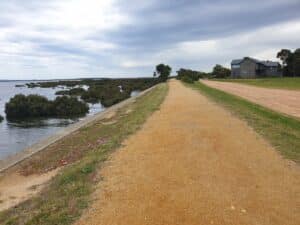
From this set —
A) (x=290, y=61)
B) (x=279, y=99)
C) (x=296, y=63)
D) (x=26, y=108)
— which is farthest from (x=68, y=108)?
(x=290, y=61)

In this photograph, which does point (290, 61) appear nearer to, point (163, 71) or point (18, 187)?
point (163, 71)

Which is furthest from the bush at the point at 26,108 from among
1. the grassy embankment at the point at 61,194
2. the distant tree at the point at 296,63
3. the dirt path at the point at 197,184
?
the distant tree at the point at 296,63

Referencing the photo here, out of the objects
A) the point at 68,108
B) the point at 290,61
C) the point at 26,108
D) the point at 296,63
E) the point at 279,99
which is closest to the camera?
the point at 279,99

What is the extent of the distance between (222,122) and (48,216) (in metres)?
9.21

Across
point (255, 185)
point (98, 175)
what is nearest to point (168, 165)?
point (98, 175)

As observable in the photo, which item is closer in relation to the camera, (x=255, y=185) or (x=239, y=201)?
(x=239, y=201)

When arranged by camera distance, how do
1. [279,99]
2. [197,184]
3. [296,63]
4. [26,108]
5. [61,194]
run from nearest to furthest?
[197,184]
[61,194]
[279,99]
[26,108]
[296,63]

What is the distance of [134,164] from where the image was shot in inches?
332

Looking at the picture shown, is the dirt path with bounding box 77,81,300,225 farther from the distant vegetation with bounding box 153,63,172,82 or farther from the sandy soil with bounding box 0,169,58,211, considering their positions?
the distant vegetation with bounding box 153,63,172,82

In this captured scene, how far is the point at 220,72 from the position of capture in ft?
392

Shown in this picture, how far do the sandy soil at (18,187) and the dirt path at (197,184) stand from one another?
159 centimetres

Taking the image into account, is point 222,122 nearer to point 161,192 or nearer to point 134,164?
point 134,164

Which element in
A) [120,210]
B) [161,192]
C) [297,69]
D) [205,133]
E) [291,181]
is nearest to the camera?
[120,210]

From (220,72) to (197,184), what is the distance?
115 m
